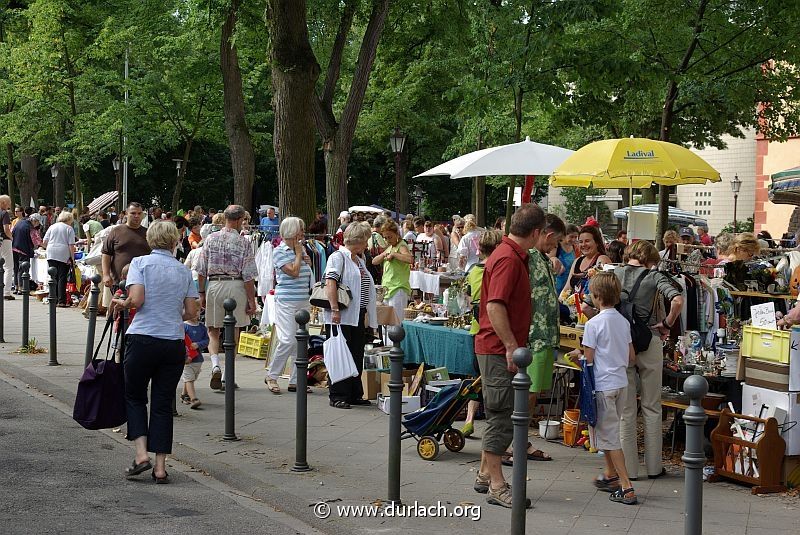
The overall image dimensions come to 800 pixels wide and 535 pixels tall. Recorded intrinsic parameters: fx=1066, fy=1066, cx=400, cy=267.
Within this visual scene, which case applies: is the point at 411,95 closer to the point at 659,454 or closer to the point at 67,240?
the point at 67,240

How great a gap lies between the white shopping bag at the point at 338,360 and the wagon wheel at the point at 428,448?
6.22 ft

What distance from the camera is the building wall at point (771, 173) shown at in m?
43.7

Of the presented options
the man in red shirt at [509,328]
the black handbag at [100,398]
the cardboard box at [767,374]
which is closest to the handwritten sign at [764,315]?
the cardboard box at [767,374]

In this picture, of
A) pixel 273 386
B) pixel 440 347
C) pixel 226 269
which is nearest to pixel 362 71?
pixel 226 269

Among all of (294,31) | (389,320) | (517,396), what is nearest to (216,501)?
(517,396)

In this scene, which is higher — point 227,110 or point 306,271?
point 227,110

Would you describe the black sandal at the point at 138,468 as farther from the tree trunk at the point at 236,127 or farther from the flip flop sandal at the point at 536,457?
the tree trunk at the point at 236,127

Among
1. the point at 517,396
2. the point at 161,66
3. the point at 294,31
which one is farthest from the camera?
the point at 161,66

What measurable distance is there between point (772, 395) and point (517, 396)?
9.36 ft

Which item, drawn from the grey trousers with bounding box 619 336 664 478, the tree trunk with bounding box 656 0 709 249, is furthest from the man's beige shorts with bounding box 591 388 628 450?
the tree trunk with bounding box 656 0 709 249

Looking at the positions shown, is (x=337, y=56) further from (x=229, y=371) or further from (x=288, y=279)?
(x=229, y=371)

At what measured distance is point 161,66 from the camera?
34375 mm

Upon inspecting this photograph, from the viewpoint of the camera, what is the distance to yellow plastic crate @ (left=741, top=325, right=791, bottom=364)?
778 centimetres

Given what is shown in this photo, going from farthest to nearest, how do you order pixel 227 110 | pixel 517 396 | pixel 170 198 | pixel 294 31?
pixel 170 198
pixel 227 110
pixel 294 31
pixel 517 396
